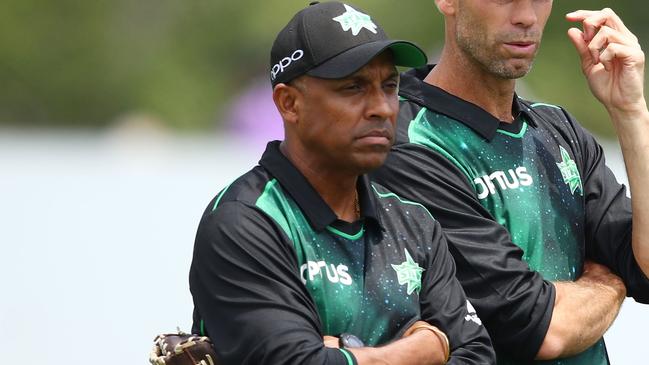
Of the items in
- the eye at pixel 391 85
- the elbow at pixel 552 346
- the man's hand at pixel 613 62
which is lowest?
the elbow at pixel 552 346

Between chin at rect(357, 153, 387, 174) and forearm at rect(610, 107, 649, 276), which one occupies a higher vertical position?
chin at rect(357, 153, 387, 174)

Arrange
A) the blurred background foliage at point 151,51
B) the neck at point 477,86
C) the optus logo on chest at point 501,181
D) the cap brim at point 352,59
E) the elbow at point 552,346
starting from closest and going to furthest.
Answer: the cap brim at point 352,59
the elbow at point 552,346
the optus logo on chest at point 501,181
the neck at point 477,86
the blurred background foliage at point 151,51

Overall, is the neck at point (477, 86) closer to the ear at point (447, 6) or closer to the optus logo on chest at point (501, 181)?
the ear at point (447, 6)

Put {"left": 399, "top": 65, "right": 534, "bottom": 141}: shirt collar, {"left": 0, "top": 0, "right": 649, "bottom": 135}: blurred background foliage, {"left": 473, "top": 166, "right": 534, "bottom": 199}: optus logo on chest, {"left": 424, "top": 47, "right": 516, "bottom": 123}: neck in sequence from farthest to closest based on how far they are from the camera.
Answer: {"left": 0, "top": 0, "right": 649, "bottom": 135}: blurred background foliage < {"left": 424, "top": 47, "right": 516, "bottom": 123}: neck < {"left": 399, "top": 65, "right": 534, "bottom": 141}: shirt collar < {"left": 473, "top": 166, "right": 534, "bottom": 199}: optus logo on chest

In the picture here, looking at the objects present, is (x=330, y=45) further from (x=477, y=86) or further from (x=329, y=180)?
(x=477, y=86)

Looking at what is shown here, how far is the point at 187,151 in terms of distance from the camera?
14.4 meters

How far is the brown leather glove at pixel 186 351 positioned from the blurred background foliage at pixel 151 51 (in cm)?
1855

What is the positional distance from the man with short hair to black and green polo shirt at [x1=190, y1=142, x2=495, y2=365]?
0.81 feet

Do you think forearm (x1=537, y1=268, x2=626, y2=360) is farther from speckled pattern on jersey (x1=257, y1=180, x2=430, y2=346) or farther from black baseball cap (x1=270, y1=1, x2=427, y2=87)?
black baseball cap (x1=270, y1=1, x2=427, y2=87)

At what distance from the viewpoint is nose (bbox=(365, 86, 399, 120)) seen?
15.3 feet

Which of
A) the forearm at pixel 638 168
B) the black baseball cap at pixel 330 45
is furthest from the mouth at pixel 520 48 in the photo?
the black baseball cap at pixel 330 45

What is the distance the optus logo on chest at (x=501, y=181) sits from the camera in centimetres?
523

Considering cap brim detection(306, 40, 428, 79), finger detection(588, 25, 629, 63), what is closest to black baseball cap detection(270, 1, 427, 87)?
cap brim detection(306, 40, 428, 79)

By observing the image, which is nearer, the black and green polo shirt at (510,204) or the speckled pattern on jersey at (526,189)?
the black and green polo shirt at (510,204)
